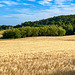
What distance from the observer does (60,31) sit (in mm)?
74812

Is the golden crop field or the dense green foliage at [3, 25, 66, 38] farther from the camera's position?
the dense green foliage at [3, 25, 66, 38]

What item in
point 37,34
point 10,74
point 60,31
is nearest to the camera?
→ point 10,74

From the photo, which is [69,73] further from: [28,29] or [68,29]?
[68,29]

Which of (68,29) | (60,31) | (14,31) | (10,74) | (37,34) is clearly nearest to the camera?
(10,74)

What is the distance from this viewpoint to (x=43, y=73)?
4.35 meters

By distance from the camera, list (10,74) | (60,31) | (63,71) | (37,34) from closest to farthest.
Result: (10,74)
(63,71)
(37,34)
(60,31)

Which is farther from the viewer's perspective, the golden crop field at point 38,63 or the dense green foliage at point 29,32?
the dense green foliage at point 29,32

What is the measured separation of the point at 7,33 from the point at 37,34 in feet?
46.4

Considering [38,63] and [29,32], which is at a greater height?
[38,63]

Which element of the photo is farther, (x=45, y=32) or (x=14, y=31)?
(x=45, y=32)

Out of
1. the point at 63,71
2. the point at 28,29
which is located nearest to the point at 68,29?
the point at 28,29

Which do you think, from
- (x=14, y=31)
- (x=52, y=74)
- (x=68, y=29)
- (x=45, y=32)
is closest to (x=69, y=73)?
(x=52, y=74)

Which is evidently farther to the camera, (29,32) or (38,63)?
(29,32)

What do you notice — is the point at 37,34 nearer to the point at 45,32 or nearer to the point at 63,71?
the point at 45,32
